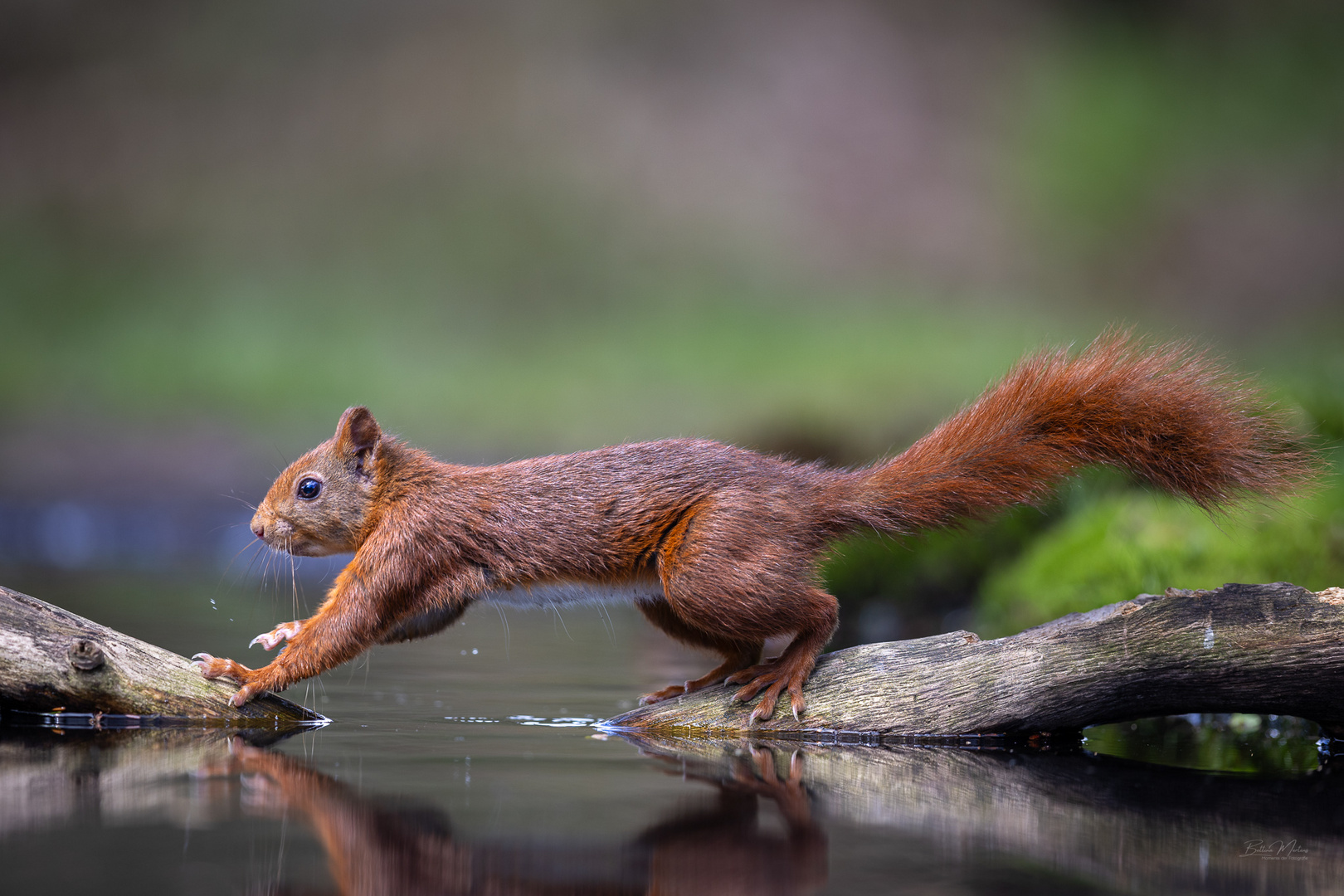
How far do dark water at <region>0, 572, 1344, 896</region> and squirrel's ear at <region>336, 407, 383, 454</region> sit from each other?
105 centimetres

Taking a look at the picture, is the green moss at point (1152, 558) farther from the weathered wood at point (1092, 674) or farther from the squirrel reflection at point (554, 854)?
the squirrel reflection at point (554, 854)

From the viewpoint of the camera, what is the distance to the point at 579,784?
10.6 feet

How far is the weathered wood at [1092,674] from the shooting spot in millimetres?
3838

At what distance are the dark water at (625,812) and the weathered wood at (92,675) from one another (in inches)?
5.5

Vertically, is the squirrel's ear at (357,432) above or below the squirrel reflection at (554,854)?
above

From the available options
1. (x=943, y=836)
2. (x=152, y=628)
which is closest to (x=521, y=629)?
(x=152, y=628)

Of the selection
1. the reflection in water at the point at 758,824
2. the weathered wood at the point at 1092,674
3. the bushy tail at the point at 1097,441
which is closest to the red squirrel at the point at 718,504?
the bushy tail at the point at 1097,441

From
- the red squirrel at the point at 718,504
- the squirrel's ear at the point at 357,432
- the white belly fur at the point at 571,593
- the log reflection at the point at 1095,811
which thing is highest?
the squirrel's ear at the point at 357,432

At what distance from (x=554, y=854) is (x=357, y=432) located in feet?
8.16

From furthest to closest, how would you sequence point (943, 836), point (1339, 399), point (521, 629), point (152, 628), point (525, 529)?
point (521, 629), point (1339, 399), point (152, 628), point (525, 529), point (943, 836)

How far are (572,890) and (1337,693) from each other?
2892 millimetres

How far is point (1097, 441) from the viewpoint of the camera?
13.4ft

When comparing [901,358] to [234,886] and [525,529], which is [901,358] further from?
[234,886]

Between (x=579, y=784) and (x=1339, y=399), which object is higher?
(x=1339, y=399)
